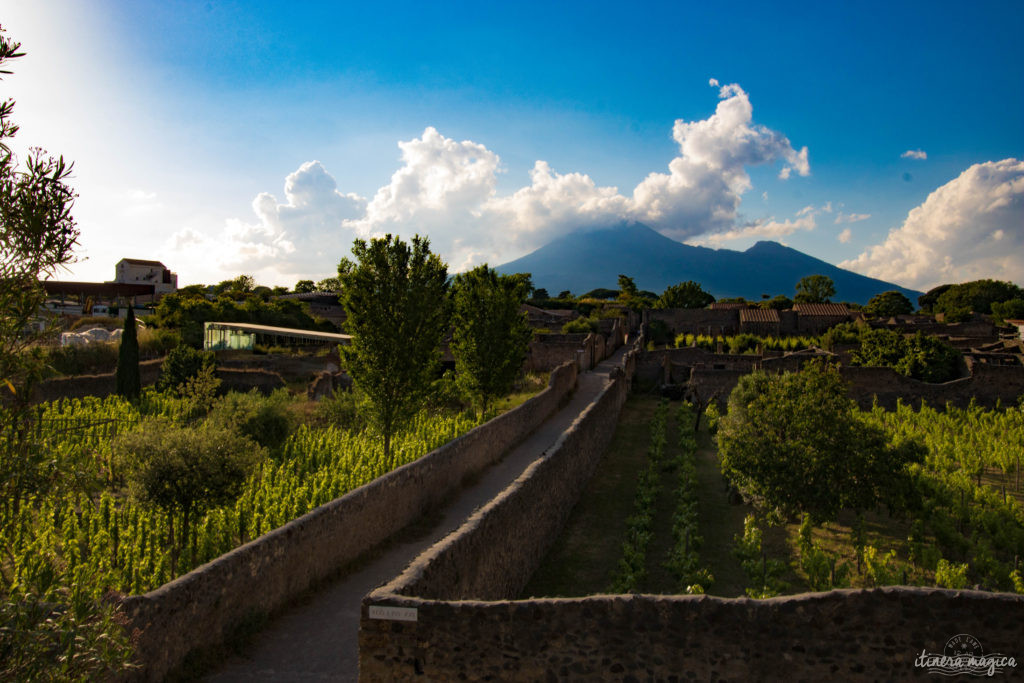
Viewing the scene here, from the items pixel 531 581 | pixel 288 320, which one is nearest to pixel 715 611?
pixel 531 581

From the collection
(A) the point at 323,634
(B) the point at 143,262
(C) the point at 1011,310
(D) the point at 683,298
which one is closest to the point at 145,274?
(B) the point at 143,262

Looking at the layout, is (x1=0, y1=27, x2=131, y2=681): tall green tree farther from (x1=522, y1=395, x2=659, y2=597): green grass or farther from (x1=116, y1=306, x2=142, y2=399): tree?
(x1=116, y1=306, x2=142, y2=399): tree

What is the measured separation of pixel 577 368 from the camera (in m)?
38.5

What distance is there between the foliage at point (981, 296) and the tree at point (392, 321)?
3729 inches

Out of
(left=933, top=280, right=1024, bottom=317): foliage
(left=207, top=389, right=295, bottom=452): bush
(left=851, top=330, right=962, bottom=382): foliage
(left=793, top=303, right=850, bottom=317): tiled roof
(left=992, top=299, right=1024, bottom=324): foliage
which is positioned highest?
(left=933, top=280, right=1024, bottom=317): foliage

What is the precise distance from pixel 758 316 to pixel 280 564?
63.0m

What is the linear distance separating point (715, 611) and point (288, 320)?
→ 2678 inches

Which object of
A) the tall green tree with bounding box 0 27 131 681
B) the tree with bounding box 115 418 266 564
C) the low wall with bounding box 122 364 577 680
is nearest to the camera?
the tall green tree with bounding box 0 27 131 681

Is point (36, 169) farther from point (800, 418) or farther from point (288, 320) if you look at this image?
point (288, 320)

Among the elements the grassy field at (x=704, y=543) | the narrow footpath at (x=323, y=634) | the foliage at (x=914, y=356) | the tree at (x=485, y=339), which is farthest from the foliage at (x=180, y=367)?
the foliage at (x=914, y=356)

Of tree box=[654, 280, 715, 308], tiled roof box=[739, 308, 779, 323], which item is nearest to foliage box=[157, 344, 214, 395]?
tiled roof box=[739, 308, 779, 323]

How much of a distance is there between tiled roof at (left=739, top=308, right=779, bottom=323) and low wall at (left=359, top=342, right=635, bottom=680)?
161 feet

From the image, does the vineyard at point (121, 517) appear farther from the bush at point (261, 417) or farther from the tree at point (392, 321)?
the bush at point (261, 417)

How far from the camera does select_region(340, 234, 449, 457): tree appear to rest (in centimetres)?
2133
